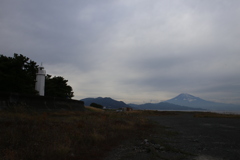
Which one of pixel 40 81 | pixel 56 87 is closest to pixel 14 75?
pixel 40 81

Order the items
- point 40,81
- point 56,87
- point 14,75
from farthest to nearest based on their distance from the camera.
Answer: point 56,87 < point 40,81 < point 14,75

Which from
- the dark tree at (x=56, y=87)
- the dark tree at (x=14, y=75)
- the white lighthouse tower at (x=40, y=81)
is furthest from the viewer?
the dark tree at (x=56, y=87)

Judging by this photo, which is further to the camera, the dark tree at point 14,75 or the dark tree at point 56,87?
the dark tree at point 56,87

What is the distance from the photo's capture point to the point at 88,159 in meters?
5.47

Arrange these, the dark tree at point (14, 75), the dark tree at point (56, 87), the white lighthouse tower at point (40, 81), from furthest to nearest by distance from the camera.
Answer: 1. the dark tree at point (56, 87)
2. the white lighthouse tower at point (40, 81)
3. the dark tree at point (14, 75)

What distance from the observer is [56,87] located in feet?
151

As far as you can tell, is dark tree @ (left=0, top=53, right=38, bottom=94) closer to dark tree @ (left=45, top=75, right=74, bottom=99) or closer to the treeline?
the treeline

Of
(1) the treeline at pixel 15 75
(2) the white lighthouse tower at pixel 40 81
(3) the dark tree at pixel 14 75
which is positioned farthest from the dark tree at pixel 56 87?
(3) the dark tree at pixel 14 75

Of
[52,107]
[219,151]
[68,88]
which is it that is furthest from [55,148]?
[68,88]

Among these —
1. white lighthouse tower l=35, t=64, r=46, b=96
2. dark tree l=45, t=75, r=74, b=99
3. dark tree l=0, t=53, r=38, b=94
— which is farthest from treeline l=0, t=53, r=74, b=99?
dark tree l=45, t=75, r=74, b=99

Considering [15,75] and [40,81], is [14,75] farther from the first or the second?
[40,81]

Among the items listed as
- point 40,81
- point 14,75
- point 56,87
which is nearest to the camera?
point 14,75

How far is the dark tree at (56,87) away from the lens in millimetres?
43763

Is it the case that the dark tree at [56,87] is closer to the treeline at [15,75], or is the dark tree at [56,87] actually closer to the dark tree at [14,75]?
the treeline at [15,75]
